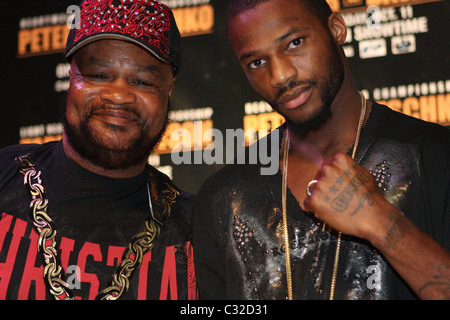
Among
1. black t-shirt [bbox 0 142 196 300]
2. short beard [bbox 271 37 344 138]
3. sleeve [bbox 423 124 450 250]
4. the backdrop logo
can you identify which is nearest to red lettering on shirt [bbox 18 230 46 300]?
black t-shirt [bbox 0 142 196 300]

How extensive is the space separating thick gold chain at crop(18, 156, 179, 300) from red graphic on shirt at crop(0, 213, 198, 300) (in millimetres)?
21

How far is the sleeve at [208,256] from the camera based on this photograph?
5.35ft

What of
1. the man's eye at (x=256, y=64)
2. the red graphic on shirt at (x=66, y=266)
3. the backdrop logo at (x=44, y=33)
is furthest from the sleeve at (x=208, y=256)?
the backdrop logo at (x=44, y=33)

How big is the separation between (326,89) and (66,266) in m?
0.99

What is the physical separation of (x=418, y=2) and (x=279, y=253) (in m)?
1.85

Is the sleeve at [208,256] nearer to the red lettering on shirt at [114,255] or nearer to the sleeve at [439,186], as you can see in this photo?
the red lettering on shirt at [114,255]

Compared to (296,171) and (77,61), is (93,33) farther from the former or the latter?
Answer: (296,171)

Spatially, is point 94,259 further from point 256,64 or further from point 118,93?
point 256,64

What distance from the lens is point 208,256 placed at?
1653 millimetres

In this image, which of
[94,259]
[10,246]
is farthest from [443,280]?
[10,246]

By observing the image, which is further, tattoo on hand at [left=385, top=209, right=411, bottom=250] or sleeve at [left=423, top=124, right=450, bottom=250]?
sleeve at [left=423, top=124, right=450, bottom=250]

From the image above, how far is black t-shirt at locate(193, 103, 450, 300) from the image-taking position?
1389 millimetres

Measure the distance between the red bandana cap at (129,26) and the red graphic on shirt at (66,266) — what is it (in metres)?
0.66

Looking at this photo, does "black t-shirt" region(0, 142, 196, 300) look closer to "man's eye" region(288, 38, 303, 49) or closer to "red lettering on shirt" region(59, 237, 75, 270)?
"red lettering on shirt" region(59, 237, 75, 270)
